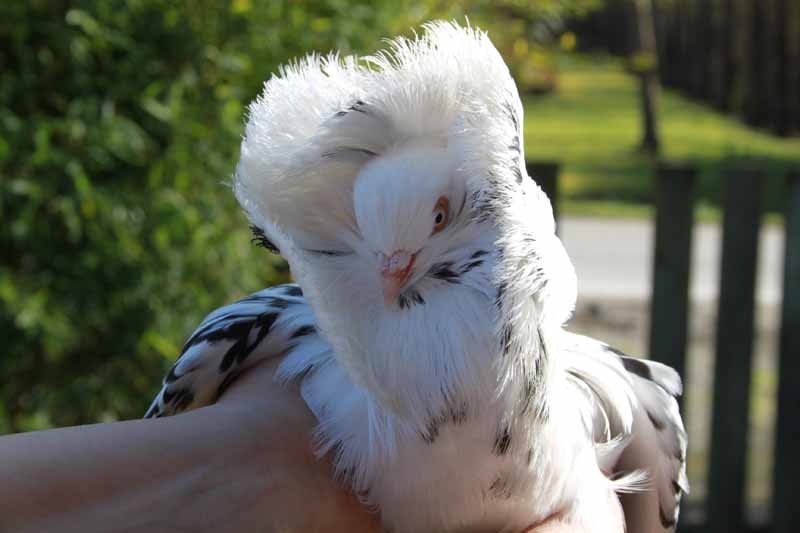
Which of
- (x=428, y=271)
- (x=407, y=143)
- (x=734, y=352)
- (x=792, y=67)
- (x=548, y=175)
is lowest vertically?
(x=792, y=67)

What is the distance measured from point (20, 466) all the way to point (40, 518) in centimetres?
7

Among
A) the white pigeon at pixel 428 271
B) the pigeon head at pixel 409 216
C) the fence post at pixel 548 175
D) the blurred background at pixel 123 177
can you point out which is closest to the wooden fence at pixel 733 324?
the blurred background at pixel 123 177

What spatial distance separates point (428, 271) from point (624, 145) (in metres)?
11.6

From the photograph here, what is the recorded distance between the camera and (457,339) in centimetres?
137

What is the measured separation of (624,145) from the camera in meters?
12.7

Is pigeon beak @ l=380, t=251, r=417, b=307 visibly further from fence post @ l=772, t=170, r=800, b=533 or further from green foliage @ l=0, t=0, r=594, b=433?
fence post @ l=772, t=170, r=800, b=533

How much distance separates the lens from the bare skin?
57.2 inches

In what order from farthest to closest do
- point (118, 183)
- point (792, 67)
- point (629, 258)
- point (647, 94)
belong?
point (792, 67)
point (647, 94)
point (629, 258)
point (118, 183)

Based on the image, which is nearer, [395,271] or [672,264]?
[395,271]

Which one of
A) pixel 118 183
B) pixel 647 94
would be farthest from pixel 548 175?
pixel 647 94

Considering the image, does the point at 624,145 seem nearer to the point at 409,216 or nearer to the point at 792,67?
the point at 792,67

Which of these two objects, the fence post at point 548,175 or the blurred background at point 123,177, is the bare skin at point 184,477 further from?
the fence post at point 548,175

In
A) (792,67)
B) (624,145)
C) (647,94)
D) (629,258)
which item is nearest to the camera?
(629,258)

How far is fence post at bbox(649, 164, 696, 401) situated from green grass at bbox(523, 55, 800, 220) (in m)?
4.17
